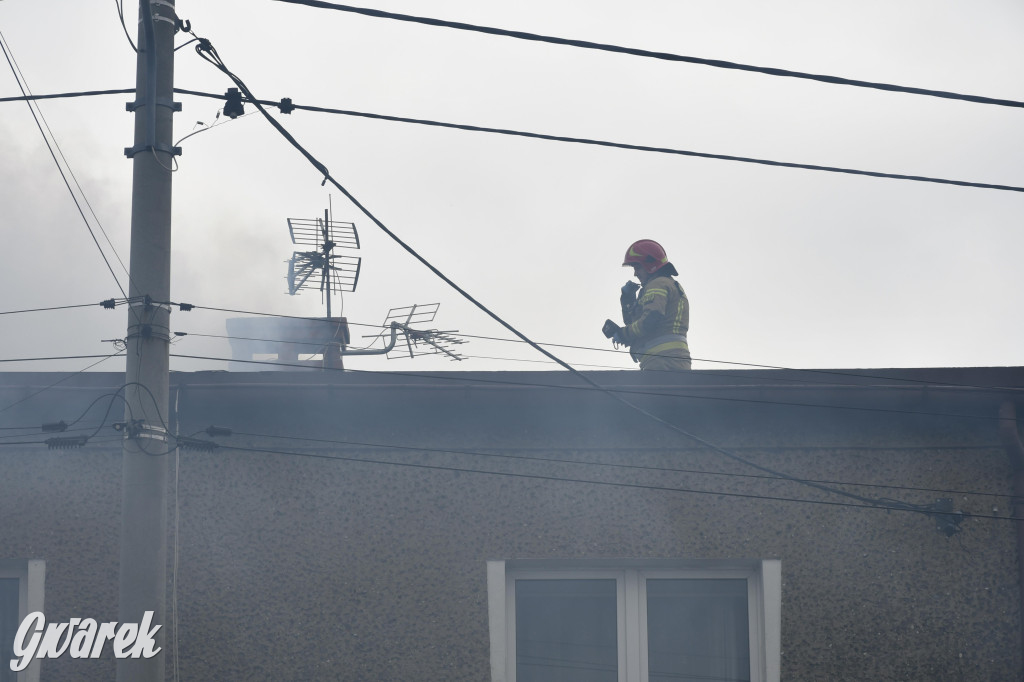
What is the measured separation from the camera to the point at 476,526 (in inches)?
251

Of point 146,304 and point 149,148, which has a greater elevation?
point 149,148

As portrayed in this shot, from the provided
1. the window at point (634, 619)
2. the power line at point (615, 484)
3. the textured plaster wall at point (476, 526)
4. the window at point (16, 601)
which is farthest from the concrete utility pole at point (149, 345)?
the window at point (634, 619)

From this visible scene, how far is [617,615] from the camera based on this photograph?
6.41 m

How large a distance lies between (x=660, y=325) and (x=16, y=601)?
175 inches

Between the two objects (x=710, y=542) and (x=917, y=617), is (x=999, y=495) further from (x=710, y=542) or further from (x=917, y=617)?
(x=710, y=542)

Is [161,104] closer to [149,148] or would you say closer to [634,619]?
[149,148]

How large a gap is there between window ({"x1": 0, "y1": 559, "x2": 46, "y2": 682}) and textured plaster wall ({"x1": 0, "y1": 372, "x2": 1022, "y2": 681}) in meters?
0.08

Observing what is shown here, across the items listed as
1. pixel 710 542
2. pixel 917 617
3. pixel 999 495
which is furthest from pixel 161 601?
pixel 999 495

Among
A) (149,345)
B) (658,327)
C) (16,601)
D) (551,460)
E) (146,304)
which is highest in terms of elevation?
(658,327)

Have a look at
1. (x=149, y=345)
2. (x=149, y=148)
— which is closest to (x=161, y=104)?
(x=149, y=148)

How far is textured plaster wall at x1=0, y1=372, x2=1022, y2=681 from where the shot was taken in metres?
6.21

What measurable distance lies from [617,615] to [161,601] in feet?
8.64

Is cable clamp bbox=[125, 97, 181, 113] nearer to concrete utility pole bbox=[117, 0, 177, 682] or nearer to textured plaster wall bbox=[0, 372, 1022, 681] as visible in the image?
concrete utility pole bbox=[117, 0, 177, 682]

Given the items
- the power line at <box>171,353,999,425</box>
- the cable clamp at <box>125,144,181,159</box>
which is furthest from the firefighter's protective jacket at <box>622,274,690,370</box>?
the cable clamp at <box>125,144,181,159</box>
